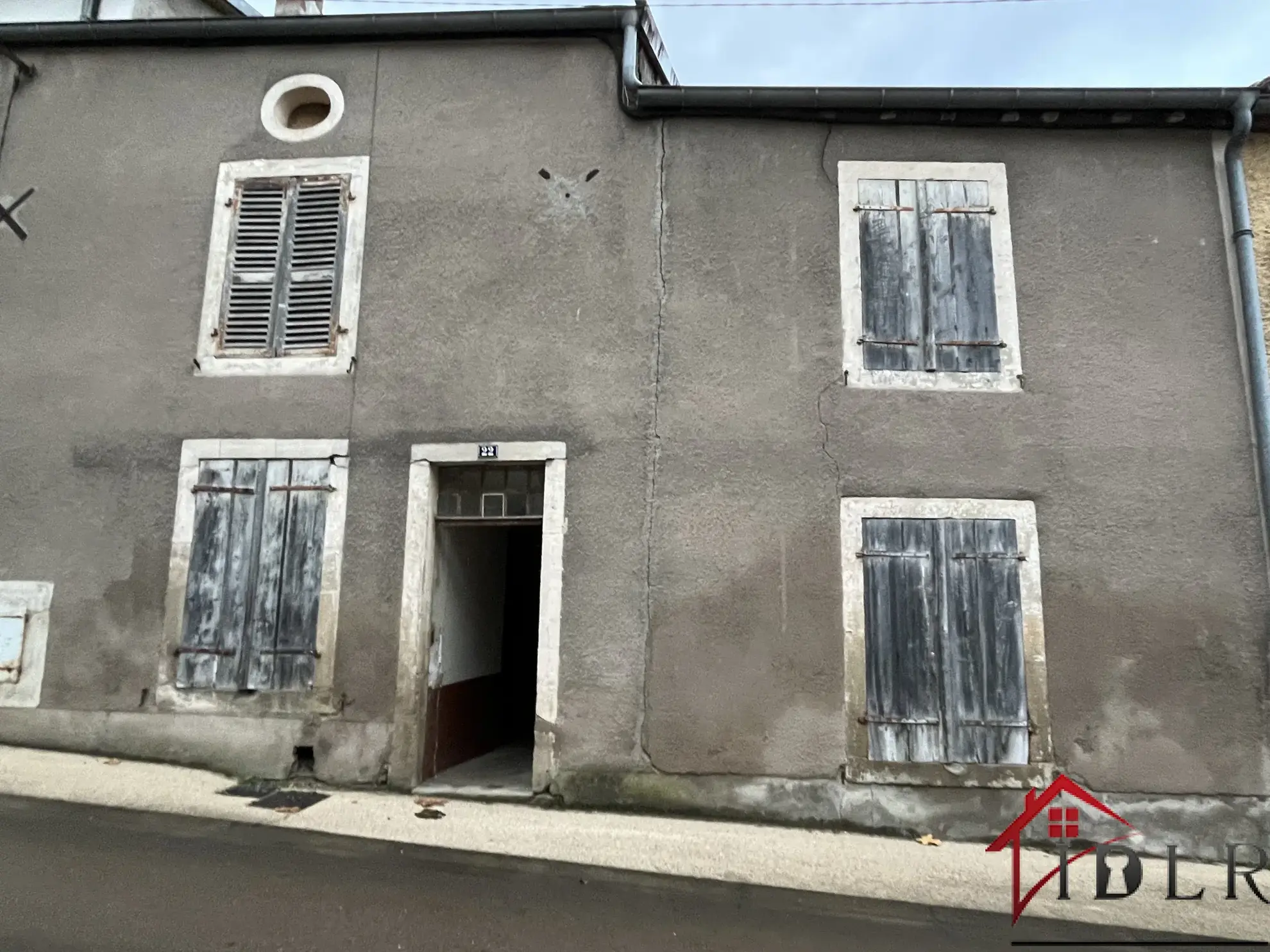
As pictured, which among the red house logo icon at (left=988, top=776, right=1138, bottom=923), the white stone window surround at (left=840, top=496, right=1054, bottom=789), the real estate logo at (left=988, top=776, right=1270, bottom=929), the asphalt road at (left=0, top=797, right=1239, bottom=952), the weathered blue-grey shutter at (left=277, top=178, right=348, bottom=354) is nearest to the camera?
the asphalt road at (left=0, top=797, right=1239, bottom=952)

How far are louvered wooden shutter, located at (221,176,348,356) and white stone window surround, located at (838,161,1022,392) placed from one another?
154 inches

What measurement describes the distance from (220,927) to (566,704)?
107 inches

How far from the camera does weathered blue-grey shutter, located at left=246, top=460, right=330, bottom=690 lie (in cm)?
652

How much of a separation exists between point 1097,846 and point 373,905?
4.45 m

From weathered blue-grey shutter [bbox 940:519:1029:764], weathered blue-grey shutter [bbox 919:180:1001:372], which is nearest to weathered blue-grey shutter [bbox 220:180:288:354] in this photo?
weathered blue-grey shutter [bbox 919:180:1001:372]

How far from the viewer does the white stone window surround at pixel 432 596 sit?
6305 millimetres

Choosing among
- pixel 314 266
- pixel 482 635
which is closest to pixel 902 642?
pixel 482 635

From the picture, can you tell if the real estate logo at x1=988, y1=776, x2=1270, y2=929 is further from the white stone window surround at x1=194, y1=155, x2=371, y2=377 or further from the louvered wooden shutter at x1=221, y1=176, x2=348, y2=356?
the louvered wooden shutter at x1=221, y1=176, x2=348, y2=356

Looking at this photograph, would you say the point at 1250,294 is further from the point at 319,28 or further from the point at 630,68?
the point at 319,28

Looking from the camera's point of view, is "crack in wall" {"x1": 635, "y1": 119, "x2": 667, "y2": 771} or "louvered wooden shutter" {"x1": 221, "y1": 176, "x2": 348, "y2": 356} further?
"louvered wooden shutter" {"x1": 221, "y1": 176, "x2": 348, "y2": 356}

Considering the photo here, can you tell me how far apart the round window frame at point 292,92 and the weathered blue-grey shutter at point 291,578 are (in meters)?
2.74

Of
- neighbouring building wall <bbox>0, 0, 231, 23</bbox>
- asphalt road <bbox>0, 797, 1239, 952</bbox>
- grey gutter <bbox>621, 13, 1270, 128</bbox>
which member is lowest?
asphalt road <bbox>0, 797, 1239, 952</bbox>

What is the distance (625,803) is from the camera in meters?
6.12

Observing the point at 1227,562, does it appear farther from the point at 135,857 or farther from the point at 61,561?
the point at 61,561
